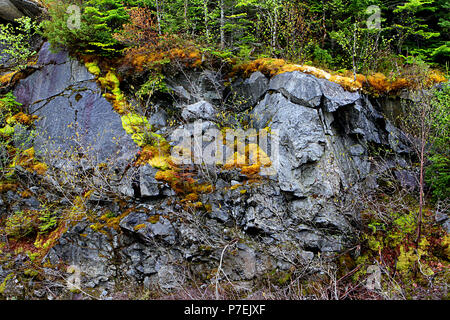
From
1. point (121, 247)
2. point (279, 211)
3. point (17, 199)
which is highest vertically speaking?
point (17, 199)

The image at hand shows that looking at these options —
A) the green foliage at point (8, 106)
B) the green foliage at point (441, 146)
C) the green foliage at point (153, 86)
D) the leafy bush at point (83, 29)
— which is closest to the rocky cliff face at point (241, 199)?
the green foliage at point (441, 146)

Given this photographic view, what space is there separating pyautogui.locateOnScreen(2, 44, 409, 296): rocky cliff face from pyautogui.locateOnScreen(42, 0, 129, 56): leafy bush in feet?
7.23

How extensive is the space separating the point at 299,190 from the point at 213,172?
95.6 inches

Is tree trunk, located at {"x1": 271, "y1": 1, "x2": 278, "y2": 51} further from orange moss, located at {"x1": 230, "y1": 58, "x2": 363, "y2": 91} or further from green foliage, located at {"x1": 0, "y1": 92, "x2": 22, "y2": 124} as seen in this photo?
green foliage, located at {"x1": 0, "y1": 92, "x2": 22, "y2": 124}

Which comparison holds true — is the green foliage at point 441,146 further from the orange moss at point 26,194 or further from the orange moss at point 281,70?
the orange moss at point 26,194

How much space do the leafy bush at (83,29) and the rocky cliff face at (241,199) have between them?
2204 millimetres

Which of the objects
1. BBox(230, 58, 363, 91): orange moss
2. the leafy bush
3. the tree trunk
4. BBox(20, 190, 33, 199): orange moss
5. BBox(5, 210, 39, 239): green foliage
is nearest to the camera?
BBox(5, 210, 39, 239): green foliage

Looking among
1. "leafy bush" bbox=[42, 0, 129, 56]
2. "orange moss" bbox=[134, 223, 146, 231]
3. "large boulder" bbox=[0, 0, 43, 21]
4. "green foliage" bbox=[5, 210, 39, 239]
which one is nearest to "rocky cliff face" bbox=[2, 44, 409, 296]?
"orange moss" bbox=[134, 223, 146, 231]

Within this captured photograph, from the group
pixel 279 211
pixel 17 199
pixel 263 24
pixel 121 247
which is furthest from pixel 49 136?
pixel 263 24

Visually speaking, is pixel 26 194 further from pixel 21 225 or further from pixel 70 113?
pixel 70 113

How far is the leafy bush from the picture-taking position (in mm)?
8148

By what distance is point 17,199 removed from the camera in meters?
7.32

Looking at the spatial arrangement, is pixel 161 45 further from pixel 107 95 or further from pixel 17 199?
pixel 17 199

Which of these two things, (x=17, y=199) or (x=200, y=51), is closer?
(x=17, y=199)
